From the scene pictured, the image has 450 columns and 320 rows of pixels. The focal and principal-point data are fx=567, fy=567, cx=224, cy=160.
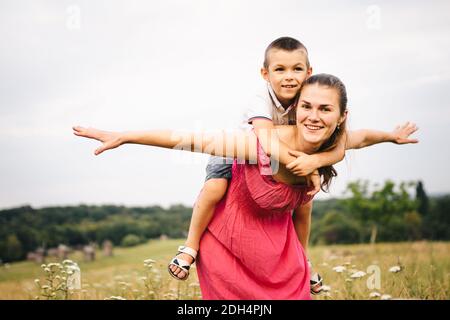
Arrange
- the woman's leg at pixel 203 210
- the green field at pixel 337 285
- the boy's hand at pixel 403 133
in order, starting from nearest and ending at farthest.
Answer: the woman's leg at pixel 203 210
the boy's hand at pixel 403 133
the green field at pixel 337 285

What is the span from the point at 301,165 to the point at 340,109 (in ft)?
1.11

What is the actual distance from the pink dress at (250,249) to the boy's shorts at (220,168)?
1.4 inches

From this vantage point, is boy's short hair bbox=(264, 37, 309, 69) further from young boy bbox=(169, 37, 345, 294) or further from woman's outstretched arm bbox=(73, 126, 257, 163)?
woman's outstretched arm bbox=(73, 126, 257, 163)

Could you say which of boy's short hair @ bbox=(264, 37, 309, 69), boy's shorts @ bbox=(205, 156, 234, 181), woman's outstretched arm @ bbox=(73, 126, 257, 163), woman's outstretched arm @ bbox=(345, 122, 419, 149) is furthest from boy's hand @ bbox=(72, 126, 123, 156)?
woman's outstretched arm @ bbox=(345, 122, 419, 149)

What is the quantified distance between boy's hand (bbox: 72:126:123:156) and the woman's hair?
89 centimetres

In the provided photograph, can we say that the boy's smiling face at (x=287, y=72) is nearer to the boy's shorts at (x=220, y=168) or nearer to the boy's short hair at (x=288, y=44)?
the boy's short hair at (x=288, y=44)

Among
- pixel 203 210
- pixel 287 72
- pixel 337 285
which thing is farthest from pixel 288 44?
pixel 337 285

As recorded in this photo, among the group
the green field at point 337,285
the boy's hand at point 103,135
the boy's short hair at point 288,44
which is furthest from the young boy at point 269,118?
the green field at point 337,285

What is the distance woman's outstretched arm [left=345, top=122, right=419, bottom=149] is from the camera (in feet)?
9.52

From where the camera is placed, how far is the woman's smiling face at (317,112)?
2.52 metres
